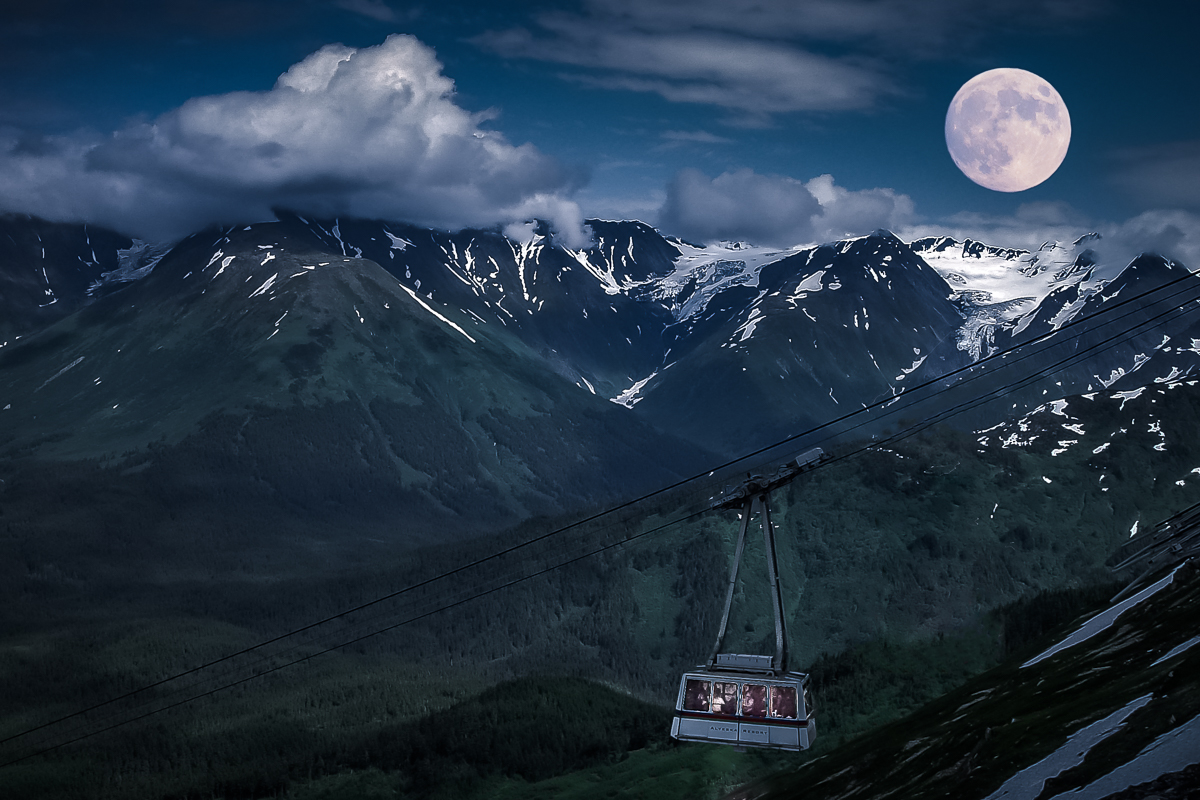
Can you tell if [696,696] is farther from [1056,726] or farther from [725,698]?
[1056,726]

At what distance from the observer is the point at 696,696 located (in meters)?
68.2

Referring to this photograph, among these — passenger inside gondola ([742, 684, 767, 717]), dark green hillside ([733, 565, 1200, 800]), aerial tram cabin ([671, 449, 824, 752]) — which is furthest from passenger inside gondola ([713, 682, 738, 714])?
dark green hillside ([733, 565, 1200, 800])

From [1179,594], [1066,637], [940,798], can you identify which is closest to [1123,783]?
[940,798]

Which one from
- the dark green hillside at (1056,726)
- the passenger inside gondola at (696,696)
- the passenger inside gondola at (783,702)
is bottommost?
the dark green hillside at (1056,726)

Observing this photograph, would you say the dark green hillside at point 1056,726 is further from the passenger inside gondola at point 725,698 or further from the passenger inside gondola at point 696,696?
the passenger inside gondola at point 696,696

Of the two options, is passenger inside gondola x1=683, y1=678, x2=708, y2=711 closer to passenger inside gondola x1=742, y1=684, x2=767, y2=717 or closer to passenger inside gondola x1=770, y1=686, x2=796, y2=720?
passenger inside gondola x1=742, y1=684, x2=767, y2=717

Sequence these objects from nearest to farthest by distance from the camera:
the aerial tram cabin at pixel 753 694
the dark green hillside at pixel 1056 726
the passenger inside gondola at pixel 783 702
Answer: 1. the aerial tram cabin at pixel 753 694
2. the passenger inside gondola at pixel 783 702
3. the dark green hillside at pixel 1056 726

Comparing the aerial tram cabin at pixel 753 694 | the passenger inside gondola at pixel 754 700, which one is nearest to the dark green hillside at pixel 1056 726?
the aerial tram cabin at pixel 753 694

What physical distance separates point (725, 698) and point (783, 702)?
3.81 meters

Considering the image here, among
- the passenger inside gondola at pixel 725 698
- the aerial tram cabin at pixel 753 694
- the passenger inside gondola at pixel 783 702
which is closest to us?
the aerial tram cabin at pixel 753 694

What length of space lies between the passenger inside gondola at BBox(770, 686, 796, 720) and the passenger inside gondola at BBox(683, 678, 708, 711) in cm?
447

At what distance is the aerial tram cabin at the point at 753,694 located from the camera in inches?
2576

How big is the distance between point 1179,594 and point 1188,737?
251ft

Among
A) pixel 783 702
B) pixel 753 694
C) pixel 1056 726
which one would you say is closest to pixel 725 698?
pixel 753 694
